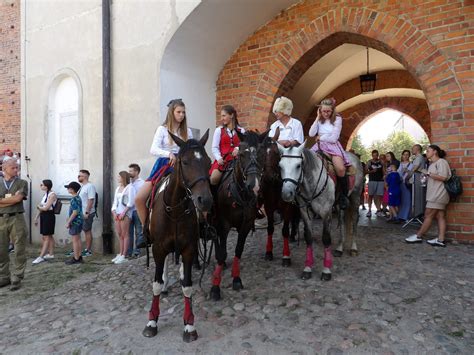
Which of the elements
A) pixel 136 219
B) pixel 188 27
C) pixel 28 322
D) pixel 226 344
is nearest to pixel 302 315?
pixel 226 344

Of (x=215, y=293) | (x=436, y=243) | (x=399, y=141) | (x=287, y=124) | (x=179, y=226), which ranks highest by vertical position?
(x=399, y=141)

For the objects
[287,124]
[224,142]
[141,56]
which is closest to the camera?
[224,142]

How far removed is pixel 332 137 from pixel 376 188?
6.03 meters

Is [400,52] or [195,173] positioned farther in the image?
[400,52]

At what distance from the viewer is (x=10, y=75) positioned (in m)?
11.3

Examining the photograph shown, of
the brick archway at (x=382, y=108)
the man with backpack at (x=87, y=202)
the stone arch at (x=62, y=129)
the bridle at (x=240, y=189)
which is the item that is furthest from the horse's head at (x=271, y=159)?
the brick archway at (x=382, y=108)

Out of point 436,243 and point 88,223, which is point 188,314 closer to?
point 436,243

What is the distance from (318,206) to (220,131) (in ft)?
5.55

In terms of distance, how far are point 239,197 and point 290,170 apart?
70 centimetres

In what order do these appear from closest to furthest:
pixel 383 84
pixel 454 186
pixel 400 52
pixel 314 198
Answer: pixel 314 198
pixel 454 186
pixel 400 52
pixel 383 84

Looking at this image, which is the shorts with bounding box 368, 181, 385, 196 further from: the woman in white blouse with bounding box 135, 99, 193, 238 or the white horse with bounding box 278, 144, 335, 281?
the woman in white blouse with bounding box 135, 99, 193, 238

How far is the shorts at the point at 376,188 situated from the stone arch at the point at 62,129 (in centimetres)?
851

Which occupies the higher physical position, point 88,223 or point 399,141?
point 399,141

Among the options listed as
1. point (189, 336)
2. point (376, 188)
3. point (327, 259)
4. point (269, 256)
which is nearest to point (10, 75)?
point (269, 256)
